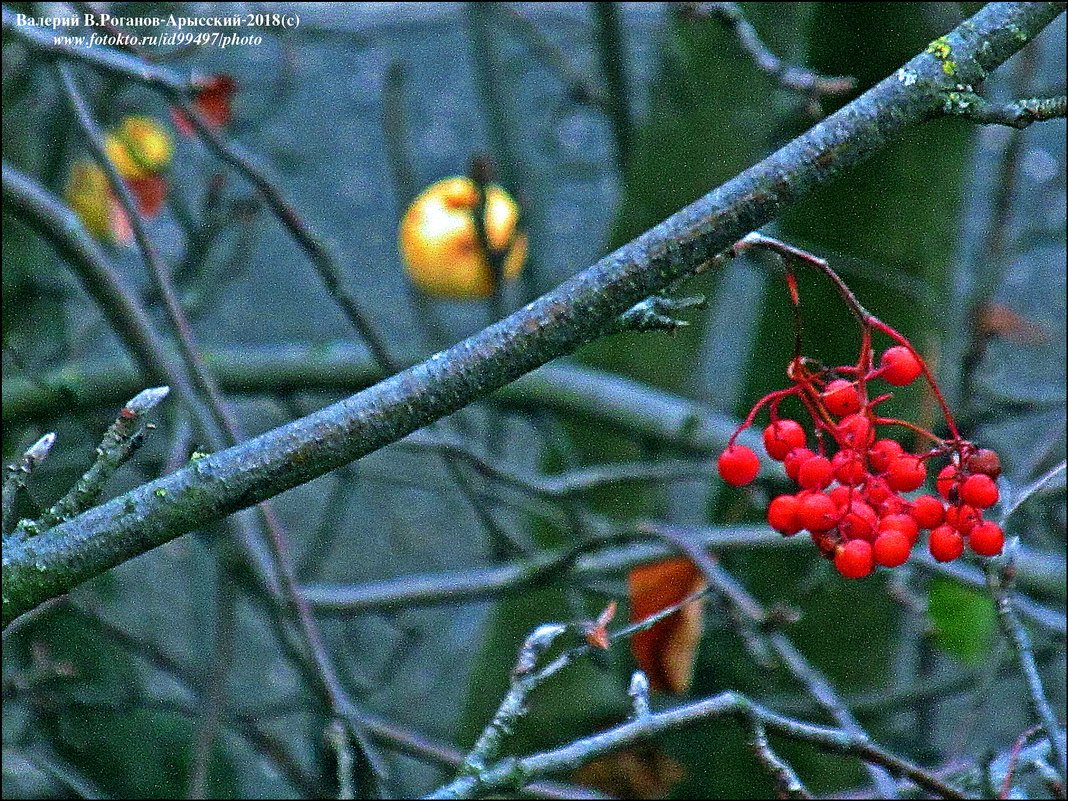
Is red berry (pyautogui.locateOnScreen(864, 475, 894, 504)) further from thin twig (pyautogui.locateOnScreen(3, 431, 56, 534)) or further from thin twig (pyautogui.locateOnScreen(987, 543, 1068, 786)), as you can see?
thin twig (pyautogui.locateOnScreen(3, 431, 56, 534))

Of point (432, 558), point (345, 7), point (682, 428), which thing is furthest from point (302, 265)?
point (682, 428)

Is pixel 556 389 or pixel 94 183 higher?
pixel 94 183

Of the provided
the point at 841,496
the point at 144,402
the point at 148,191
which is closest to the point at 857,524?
the point at 841,496

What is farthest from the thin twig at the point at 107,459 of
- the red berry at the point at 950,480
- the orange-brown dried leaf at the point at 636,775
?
the orange-brown dried leaf at the point at 636,775

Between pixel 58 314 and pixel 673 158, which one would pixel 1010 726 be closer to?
pixel 673 158

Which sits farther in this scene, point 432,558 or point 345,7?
point 432,558

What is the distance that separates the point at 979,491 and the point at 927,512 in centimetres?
3

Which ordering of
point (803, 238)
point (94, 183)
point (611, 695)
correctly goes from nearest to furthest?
point (803, 238) < point (611, 695) < point (94, 183)

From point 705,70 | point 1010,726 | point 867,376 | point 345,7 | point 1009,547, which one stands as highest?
point 345,7

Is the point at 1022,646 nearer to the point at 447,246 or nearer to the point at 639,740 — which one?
the point at 639,740

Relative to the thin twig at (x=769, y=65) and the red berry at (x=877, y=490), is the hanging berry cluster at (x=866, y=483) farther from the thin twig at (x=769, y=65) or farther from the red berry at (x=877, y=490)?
the thin twig at (x=769, y=65)

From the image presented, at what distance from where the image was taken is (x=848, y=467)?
2.45 feet

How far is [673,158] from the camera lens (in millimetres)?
1811

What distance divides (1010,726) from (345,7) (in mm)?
1907
